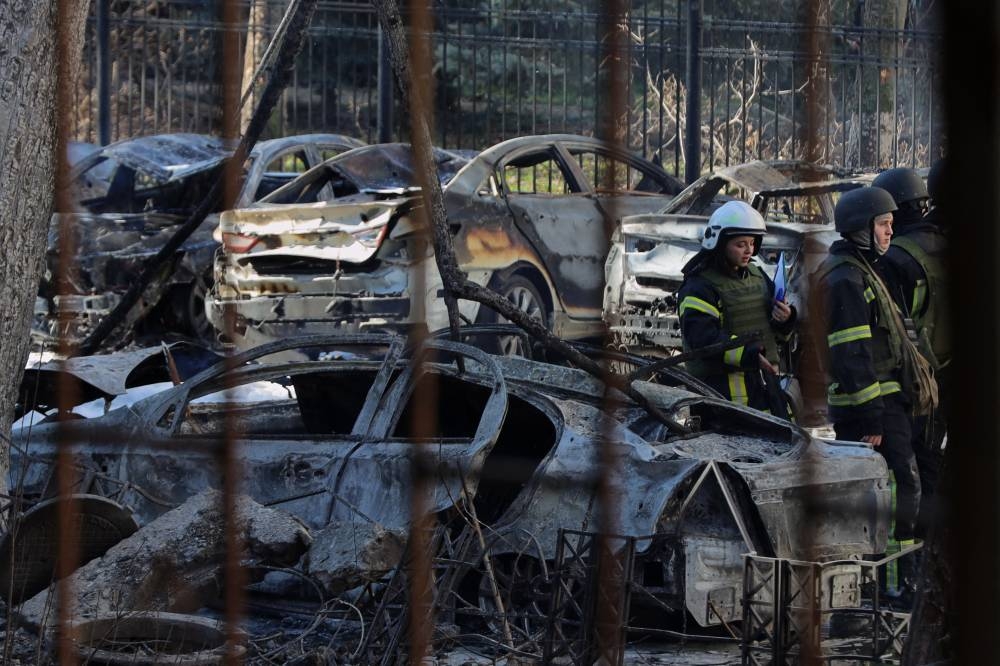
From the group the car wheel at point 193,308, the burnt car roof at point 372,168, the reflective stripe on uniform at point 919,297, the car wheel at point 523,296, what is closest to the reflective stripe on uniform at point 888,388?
the reflective stripe on uniform at point 919,297

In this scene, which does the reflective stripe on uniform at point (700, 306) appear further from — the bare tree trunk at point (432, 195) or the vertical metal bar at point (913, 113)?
the vertical metal bar at point (913, 113)

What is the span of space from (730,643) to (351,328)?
5.16 m

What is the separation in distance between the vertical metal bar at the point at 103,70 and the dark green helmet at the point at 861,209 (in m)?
11.6

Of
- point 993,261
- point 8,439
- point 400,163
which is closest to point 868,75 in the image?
point 400,163

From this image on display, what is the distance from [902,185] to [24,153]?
13.9 feet

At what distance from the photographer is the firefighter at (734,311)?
6406 millimetres

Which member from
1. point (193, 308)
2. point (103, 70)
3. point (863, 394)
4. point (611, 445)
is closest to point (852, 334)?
point (863, 394)

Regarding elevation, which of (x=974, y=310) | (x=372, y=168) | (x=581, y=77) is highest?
(x=581, y=77)

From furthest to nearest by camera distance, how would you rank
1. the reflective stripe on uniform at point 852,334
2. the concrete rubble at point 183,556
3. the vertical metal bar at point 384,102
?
the vertical metal bar at point 384,102, the reflective stripe on uniform at point 852,334, the concrete rubble at point 183,556

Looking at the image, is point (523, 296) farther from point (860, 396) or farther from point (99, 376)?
point (860, 396)

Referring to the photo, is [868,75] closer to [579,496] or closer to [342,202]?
[342,202]

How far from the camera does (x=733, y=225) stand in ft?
21.4

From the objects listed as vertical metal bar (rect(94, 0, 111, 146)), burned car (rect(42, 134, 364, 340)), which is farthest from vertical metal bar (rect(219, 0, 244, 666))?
vertical metal bar (rect(94, 0, 111, 146))

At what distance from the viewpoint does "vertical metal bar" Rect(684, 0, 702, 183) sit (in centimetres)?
1370
